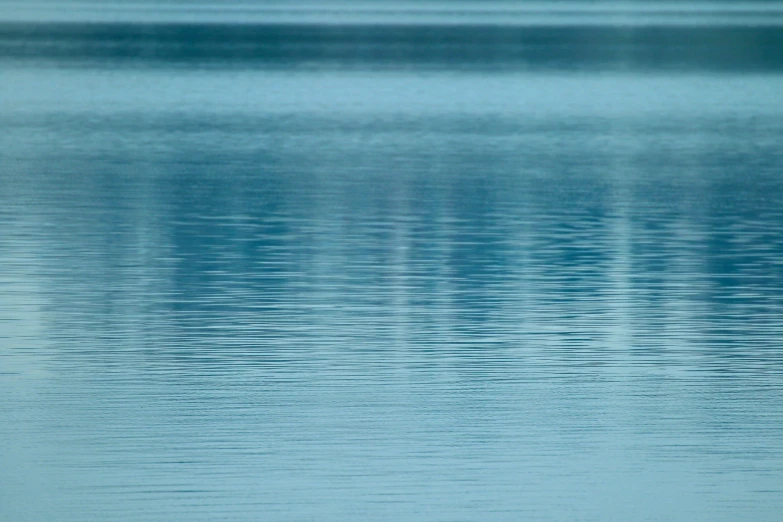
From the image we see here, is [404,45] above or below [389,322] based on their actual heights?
above

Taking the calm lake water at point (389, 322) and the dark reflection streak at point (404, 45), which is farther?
the dark reflection streak at point (404, 45)

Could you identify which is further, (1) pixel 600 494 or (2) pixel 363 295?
(2) pixel 363 295

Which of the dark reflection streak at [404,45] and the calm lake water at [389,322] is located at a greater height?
the dark reflection streak at [404,45]

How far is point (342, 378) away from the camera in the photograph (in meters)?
5.02

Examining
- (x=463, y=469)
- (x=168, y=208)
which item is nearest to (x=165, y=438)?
(x=463, y=469)

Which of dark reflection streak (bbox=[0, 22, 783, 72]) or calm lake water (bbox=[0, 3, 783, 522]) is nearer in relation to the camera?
calm lake water (bbox=[0, 3, 783, 522])

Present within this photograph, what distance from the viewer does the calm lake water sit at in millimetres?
4051

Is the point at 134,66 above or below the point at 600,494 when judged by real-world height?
above

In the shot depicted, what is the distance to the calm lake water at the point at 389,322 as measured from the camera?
4051mm

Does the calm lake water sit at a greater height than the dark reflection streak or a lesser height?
lesser

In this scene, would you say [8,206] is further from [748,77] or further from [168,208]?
[748,77]

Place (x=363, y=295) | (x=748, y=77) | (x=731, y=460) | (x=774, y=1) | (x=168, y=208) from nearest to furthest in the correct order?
(x=731, y=460) → (x=363, y=295) → (x=168, y=208) → (x=748, y=77) → (x=774, y=1)

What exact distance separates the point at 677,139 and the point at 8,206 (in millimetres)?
7286

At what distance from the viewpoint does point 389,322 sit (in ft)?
19.2
